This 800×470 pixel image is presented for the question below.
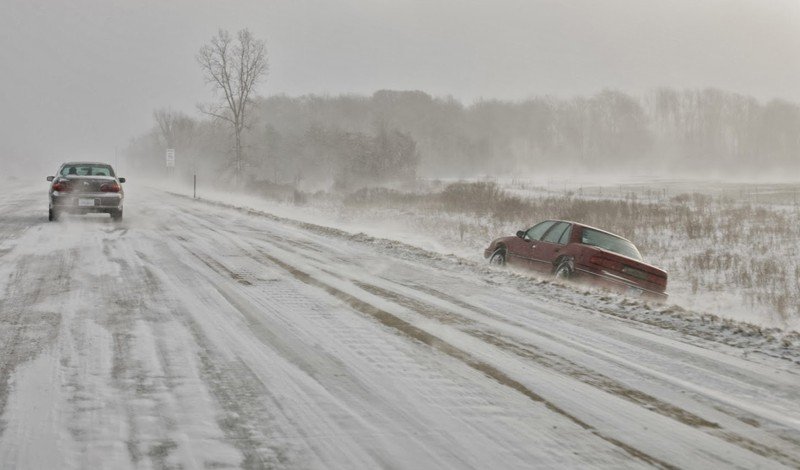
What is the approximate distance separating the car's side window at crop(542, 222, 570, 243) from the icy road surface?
386 centimetres

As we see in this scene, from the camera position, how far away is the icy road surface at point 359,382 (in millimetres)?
3014

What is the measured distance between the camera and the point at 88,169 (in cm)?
1798

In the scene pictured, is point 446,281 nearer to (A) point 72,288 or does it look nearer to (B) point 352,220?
(A) point 72,288

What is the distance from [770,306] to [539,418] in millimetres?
9204

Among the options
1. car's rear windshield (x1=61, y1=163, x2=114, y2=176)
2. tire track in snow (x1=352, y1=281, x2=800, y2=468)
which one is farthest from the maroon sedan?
car's rear windshield (x1=61, y1=163, x2=114, y2=176)

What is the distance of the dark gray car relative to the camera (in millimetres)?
15914

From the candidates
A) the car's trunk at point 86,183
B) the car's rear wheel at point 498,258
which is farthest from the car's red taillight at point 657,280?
the car's trunk at point 86,183

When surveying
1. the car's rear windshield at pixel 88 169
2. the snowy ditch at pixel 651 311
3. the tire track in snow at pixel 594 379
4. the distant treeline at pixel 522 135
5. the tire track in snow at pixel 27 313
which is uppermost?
the distant treeline at pixel 522 135

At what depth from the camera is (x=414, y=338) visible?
519 cm

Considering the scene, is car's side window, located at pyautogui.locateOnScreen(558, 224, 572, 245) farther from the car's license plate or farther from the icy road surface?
the icy road surface

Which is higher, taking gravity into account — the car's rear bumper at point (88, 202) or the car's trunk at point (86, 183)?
the car's trunk at point (86, 183)

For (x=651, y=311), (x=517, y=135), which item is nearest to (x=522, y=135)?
(x=517, y=135)

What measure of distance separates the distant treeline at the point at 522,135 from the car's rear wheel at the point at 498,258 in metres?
68.1

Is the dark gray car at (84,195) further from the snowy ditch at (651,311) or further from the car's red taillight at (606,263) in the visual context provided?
the car's red taillight at (606,263)
